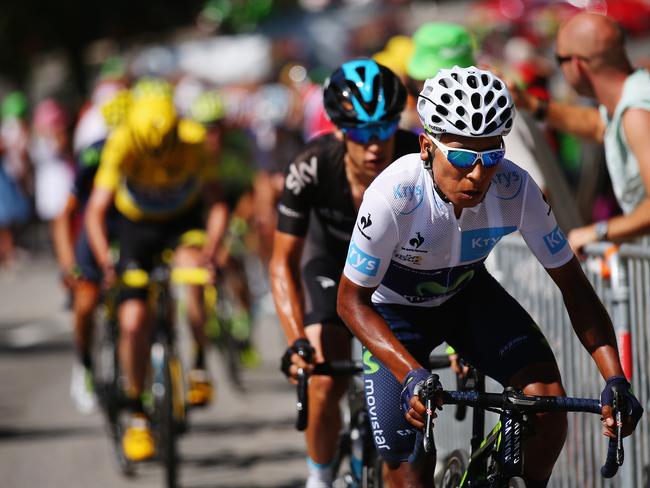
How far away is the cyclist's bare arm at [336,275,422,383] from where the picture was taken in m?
4.02

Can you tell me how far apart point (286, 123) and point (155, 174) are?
5.23 m

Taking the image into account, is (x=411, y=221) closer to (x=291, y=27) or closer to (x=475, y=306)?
(x=475, y=306)

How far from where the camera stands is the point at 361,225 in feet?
13.6

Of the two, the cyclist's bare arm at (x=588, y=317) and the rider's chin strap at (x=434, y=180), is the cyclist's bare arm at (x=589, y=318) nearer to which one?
the cyclist's bare arm at (x=588, y=317)

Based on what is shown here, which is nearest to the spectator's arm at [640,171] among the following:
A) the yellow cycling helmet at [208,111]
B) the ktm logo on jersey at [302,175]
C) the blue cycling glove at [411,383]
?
the ktm logo on jersey at [302,175]

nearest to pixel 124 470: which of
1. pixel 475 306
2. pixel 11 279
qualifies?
pixel 475 306

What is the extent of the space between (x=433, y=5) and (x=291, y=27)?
15658 mm

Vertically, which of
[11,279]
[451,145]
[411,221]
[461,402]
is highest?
Result: [451,145]

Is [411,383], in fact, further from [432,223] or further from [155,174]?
[155,174]

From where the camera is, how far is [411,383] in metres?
3.80

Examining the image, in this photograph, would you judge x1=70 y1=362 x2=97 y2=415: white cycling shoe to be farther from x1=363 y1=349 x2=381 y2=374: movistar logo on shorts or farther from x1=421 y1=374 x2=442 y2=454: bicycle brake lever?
x1=421 y1=374 x2=442 y2=454: bicycle brake lever

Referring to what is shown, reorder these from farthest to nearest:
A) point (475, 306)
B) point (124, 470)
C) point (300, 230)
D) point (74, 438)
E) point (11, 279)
A: 1. point (11, 279)
2. point (74, 438)
3. point (124, 470)
4. point (300, 230)
5. point (475, 306)

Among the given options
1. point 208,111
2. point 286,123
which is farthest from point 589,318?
point 286,123

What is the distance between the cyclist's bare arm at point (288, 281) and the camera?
5.26 meters
